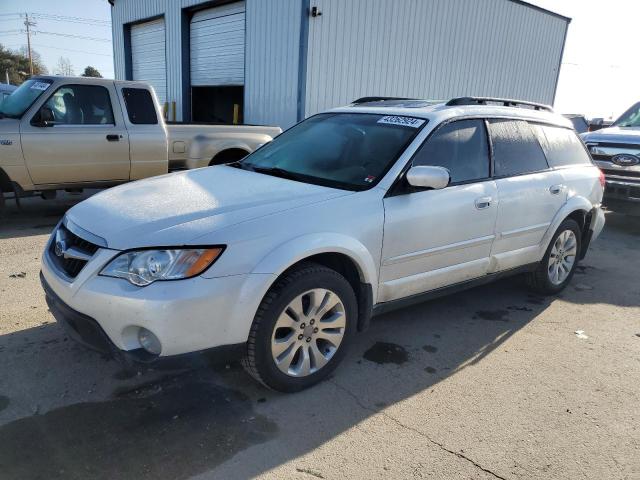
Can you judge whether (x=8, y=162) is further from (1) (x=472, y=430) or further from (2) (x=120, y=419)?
(1) (x=472, y=430)

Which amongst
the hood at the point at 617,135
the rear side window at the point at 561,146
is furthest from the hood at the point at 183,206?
the hood at the point at 617,135

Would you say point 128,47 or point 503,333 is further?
point 128,47

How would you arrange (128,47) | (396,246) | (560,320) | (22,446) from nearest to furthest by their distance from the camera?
1. (22,446)
2. (396,246)
3. (560,320)
4. (128,47)

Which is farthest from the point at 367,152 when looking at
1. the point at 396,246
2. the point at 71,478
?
the point at 71,478

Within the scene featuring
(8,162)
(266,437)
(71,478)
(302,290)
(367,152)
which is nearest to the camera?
(71,478)

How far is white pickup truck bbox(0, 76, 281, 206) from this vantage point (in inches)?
251

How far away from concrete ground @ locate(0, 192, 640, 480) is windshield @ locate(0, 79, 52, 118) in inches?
127

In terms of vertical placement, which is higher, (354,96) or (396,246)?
(354,96)

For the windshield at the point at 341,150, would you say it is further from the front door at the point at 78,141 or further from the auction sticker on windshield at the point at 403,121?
the front door at the point at 78,141

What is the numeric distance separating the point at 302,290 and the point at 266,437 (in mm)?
801

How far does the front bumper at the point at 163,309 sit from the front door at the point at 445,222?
106cm

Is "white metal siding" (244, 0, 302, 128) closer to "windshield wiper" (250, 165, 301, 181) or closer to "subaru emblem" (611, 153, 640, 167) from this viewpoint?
"subaru emblem" (611, 153, 640, 167)

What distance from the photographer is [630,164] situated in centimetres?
803

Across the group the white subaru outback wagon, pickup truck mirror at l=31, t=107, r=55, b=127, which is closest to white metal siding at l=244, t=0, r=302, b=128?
pickup truck mirror at l=31, t=107, r=55, b=127
